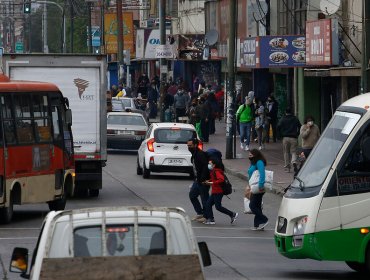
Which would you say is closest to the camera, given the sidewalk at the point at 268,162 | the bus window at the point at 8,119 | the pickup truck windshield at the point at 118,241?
the pickup truck windshield at the point at 118,241

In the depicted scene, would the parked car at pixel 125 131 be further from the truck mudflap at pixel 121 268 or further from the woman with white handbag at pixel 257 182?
the truck mudflap at pixel 121 268

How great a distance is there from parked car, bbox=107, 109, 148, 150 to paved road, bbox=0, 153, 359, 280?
22.2 ft

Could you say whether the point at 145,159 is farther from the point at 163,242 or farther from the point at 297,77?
the point at 163,242

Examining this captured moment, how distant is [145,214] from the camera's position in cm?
976

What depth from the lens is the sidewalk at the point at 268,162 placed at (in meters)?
32.0

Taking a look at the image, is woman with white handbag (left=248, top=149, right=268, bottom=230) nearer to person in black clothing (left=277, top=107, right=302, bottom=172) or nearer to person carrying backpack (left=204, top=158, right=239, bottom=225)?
person carrying backpack (left=204, top=158, right=239, bottom=225)

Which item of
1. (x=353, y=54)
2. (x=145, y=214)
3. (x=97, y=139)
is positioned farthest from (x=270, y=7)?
(x=145, y=214)

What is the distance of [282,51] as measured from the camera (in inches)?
1542

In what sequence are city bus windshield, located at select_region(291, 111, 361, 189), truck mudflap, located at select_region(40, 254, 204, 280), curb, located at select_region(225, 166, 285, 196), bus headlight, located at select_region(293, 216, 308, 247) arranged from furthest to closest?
1. curb, located at select_region(225, 166, 285, 196)
2. city bus windshield, located at select_region(291, 111, 361, 189)
3. bus headlight, located at select_region(293, 216, 308, 247)
4. truck mudflap, located at select_region(40, 254, 204, 280)

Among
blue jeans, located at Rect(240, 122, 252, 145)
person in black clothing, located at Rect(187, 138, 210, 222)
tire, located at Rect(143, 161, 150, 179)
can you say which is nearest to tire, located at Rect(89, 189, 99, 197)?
tire, located at Rect(143, 161, 150, 179)

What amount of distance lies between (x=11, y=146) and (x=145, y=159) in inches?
452

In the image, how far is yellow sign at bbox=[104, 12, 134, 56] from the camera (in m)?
75.6

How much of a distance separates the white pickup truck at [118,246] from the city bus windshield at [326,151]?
6496 millimetres

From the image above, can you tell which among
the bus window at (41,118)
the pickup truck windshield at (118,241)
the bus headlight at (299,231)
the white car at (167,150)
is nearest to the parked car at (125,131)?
the white car at (167,150)
